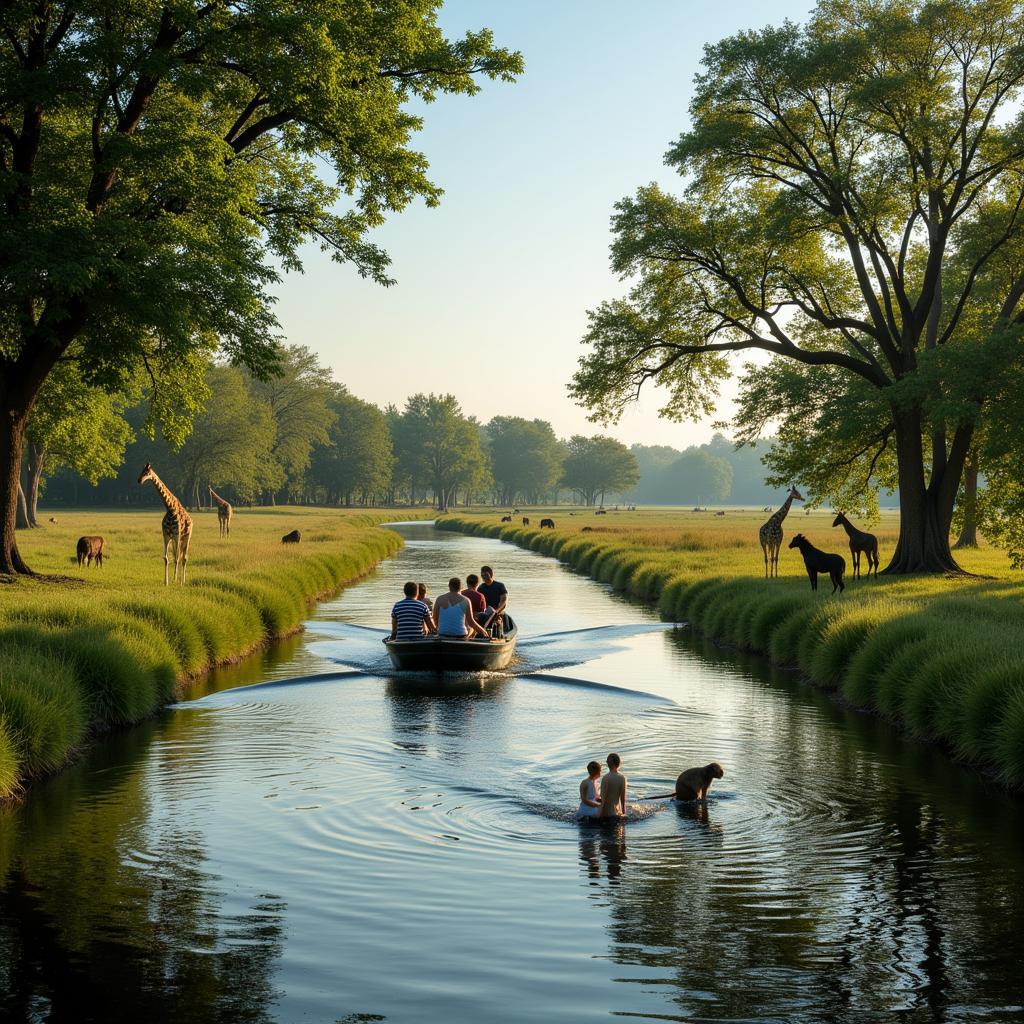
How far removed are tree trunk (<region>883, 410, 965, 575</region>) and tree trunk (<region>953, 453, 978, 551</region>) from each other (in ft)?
2.61

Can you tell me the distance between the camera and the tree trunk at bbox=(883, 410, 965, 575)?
32.0 m

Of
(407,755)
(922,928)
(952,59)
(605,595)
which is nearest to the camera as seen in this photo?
(922,928)

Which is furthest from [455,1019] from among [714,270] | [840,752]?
[714,270]

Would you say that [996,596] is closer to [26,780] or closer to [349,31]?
[349,31]

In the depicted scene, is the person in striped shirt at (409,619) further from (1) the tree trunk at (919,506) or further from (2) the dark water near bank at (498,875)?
(1) the tree trunk at (919,506)

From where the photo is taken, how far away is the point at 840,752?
15.6 meters

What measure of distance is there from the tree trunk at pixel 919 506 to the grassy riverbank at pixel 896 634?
2.03 metres

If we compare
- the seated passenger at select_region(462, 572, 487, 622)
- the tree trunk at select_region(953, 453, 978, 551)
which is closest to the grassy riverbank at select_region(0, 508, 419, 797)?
the seated passenger at select_region(462, 572, 487, 622)

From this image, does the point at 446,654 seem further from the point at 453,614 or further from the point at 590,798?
the point at 590,798

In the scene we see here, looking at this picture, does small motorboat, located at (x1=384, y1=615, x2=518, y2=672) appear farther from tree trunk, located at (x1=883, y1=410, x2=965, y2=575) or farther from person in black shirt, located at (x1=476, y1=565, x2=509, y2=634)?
tree trunk, located at (x1=883, y1=410, x2=965, y2=575)

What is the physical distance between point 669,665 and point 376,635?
7924 millimetres

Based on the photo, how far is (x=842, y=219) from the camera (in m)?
31.5

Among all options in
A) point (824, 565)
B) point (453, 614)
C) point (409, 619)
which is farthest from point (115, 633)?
point (824, 565)

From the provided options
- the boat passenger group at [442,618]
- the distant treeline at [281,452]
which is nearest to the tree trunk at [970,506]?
the boat passenger group at [442,618]
